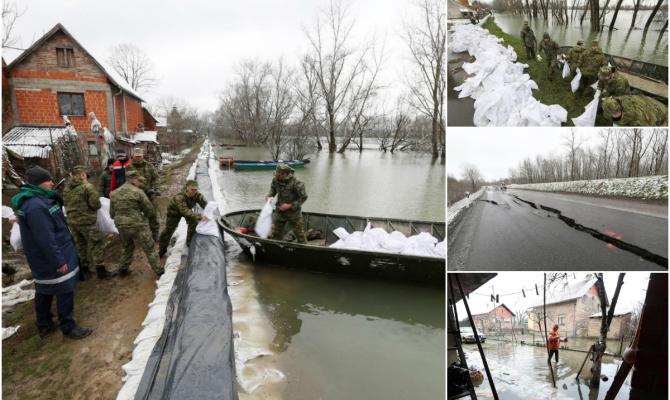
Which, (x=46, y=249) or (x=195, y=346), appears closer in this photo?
(x=195, y=346)

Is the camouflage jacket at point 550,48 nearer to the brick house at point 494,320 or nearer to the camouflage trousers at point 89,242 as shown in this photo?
the brick house at point 494,320

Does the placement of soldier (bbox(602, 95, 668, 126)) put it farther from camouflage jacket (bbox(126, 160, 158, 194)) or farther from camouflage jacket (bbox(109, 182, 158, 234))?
camouflage jacket (bbox(126, 160, 158, 194))

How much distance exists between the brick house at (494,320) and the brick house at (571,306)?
0.11m

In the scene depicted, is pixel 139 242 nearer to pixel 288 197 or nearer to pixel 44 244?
pixel 44 244

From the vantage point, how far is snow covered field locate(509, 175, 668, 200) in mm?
1575

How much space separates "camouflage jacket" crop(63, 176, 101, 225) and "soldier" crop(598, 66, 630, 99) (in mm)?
4533

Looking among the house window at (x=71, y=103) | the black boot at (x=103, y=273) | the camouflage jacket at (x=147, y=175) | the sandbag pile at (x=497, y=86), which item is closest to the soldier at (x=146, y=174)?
the camouflage jacket at (x=147, y=175)

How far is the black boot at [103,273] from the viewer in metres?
4.35

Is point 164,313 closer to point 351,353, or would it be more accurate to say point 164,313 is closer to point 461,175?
point 351,353

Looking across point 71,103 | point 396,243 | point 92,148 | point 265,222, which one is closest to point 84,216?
point 265,222

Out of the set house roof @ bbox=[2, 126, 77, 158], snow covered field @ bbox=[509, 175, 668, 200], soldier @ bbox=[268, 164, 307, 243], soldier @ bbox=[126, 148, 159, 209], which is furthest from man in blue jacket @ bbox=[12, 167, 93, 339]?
house roof @ bbox=[2, 126, 77, 158]

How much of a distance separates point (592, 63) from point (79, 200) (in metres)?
4.68

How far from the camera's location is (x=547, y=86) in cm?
163

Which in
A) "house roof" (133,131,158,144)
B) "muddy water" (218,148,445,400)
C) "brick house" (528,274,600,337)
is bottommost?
"muddy water" (218,148,445,400)
